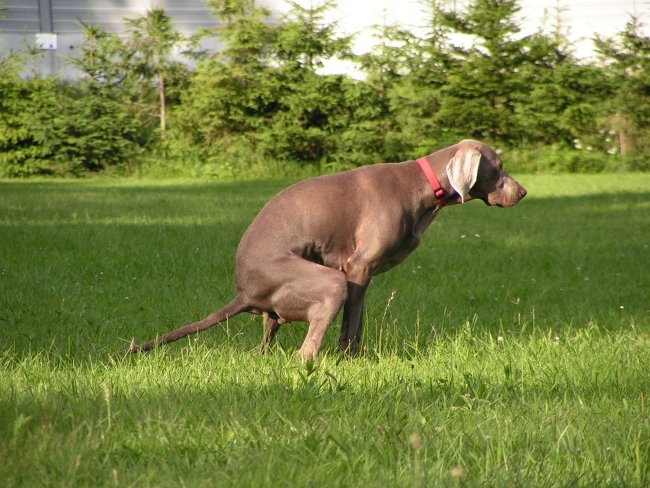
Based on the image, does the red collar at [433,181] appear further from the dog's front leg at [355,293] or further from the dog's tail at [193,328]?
the dog's tail at [193,328]

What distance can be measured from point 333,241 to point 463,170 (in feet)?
2.73

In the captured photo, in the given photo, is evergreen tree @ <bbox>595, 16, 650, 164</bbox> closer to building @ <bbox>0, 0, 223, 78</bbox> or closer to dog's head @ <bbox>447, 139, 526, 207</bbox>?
building @ <bbox>0, 0, 223, 78</bbox>

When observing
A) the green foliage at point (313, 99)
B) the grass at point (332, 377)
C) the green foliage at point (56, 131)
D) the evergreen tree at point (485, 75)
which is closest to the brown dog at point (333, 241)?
the grass at point (332, 377)

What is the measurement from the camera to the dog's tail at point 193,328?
4.11 m

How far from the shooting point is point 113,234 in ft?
29.2

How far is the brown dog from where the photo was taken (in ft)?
13.8

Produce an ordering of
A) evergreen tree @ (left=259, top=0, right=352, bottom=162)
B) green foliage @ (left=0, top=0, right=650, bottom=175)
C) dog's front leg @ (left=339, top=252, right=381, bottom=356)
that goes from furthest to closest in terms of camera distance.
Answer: evergreen tree @ (left=259, top=0, right=352, bottom=162), green foliage @ (left=0, top=0, right=650, bottom=175), dog's front leg @ (left=339, top=252, right=381, bottom=356)

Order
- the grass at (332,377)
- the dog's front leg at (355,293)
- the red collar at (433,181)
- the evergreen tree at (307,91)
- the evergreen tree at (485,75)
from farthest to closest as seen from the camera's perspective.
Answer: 1. the evergreen tree at (485,75)
2. the evergreen tree at (307,91)
3. the red collar at (433,181)
4. the dog's front leg at (355,293)
5. the grass at (332,377)

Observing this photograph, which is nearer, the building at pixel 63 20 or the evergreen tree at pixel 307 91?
the evergreen tree at pixel 307 91

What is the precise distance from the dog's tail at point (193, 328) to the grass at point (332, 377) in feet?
0.18

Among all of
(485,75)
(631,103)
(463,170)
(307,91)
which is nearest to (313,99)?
(307,91)

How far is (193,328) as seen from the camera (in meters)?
4.18

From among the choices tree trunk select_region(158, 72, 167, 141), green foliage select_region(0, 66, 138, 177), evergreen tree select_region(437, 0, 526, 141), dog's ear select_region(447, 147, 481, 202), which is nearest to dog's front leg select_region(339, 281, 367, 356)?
dog's ear select_region(447, 147, 481, 202)

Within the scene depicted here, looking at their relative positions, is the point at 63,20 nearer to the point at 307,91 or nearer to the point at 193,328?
the point at 307,91
